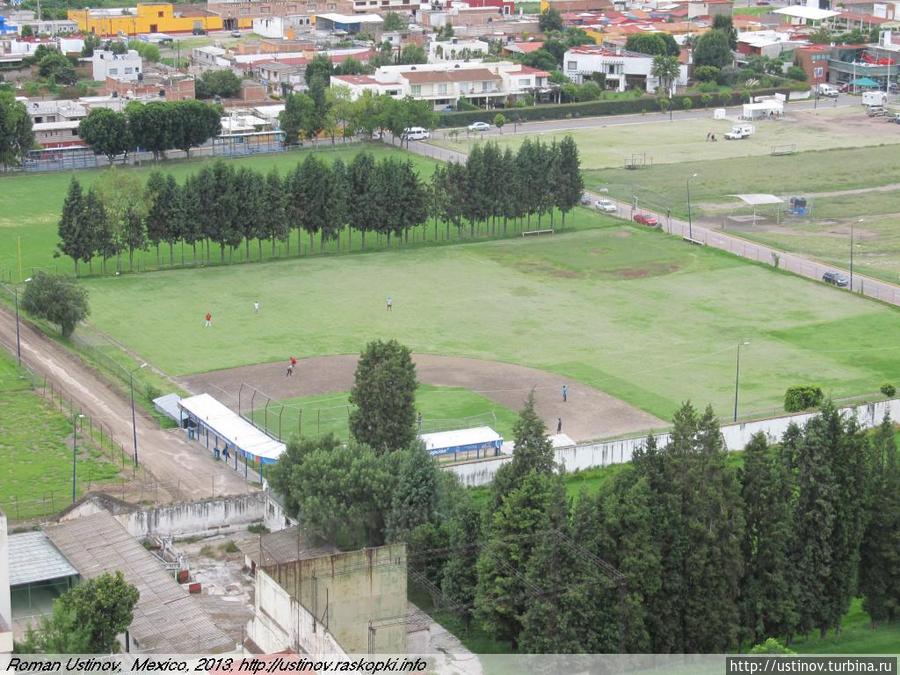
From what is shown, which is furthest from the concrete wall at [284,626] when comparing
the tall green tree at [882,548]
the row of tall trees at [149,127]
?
the row of tall trees at [149,127]

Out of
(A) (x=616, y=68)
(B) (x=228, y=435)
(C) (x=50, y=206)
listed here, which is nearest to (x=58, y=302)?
(B) (x=228, y=435)

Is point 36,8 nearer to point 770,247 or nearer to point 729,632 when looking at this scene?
point 770,247

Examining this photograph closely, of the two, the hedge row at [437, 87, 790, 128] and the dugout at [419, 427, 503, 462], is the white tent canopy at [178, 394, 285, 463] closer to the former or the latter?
the dugout at [419, 427, 503, 462]

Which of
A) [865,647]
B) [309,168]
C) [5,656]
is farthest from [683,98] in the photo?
A: [5,656]

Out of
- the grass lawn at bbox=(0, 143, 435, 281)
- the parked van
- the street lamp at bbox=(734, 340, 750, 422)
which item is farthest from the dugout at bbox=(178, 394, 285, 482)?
the parked van

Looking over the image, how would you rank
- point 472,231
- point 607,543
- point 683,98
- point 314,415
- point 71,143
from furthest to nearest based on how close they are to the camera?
point 683,98
point 71,143
point 472,231
point 314,415
point 607,543

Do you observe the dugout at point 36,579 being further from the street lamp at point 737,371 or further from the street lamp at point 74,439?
the street lamp at point 737,371
